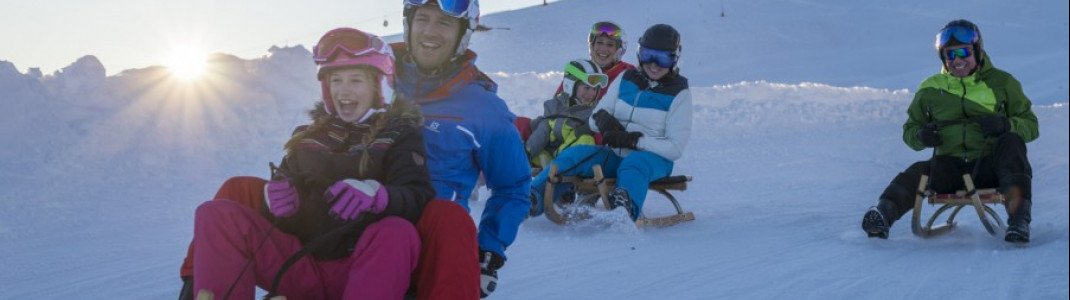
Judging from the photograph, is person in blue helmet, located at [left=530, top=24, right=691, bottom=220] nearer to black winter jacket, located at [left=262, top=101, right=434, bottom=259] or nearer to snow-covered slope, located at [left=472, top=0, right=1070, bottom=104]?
black winter jacket, located at [left=262, top=101, right=434, bottom=259]

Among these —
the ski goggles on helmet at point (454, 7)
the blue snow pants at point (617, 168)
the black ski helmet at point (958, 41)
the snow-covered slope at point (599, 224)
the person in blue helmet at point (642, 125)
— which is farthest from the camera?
the person in blue helmet at point (642, 125)

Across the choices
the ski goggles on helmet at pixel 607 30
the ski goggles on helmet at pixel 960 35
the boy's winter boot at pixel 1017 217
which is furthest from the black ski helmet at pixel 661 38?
the boy's winter boot at pixel 1017 217

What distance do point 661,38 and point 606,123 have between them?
27.1 inches

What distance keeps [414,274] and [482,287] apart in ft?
1.16

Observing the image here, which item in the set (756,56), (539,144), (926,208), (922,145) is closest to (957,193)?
(922,145)

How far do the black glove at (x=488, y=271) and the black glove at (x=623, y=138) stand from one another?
3872 millimetres

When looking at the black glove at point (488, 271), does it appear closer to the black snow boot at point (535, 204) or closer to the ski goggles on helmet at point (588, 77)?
the black snow boot at point (535, 204)

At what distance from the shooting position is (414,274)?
11.0ft

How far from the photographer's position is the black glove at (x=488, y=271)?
3654mm

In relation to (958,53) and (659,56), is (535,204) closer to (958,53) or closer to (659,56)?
(659,56)

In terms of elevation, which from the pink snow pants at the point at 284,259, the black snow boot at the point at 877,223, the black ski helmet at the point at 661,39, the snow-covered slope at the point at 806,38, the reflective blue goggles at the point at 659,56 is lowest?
the black snow boot at the point at 877,223

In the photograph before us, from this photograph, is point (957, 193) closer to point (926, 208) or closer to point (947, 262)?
point (947, 262)

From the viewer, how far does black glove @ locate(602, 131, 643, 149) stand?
761 cm

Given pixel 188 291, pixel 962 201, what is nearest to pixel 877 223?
pixel 962 201
